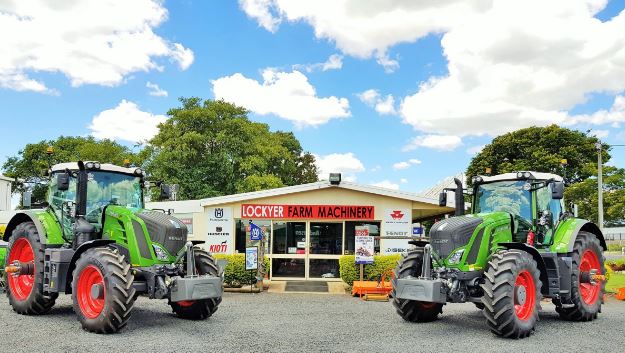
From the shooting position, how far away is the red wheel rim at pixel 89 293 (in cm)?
896

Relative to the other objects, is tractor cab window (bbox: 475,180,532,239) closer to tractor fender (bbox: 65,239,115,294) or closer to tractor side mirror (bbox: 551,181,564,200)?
tractor side mirror (bbox: 551,181,564,200)

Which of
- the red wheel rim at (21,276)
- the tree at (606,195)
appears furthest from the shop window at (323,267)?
the tree at (606,195)

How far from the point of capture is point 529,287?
29.9ft

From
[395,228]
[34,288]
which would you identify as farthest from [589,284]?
[34,288]

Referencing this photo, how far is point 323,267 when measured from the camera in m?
19.5

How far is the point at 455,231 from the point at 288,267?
10.8m

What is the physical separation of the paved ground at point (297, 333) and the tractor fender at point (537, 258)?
2.37 feet

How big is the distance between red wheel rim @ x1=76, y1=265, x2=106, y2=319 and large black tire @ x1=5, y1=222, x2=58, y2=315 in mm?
1600

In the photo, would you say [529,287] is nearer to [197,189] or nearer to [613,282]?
[613,282]

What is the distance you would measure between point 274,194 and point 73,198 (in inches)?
373

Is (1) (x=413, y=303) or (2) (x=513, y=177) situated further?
(2) (x=513, y=177)

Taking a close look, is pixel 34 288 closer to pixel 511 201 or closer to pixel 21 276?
pixel 21 276

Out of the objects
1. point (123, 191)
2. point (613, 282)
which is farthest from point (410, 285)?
point (613, 282)

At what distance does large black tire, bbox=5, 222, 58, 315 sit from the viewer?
10312mm
